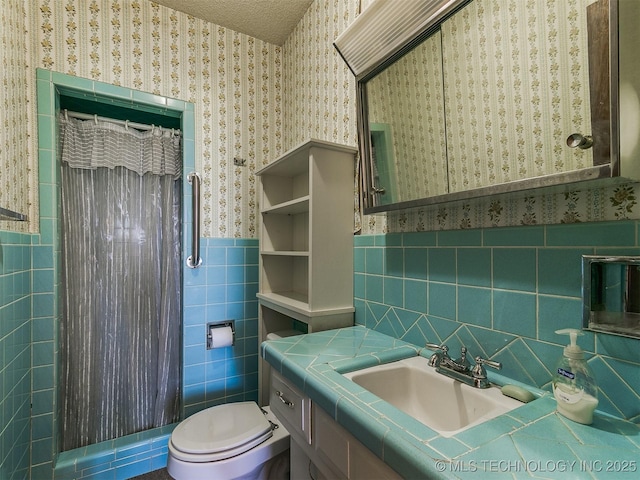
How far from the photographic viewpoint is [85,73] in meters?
1.60

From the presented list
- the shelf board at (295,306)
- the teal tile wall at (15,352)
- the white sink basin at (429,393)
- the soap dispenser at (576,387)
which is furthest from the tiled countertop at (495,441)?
the teal tile wall at (15,352)

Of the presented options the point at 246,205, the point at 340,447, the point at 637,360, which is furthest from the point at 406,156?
the point at 246,205

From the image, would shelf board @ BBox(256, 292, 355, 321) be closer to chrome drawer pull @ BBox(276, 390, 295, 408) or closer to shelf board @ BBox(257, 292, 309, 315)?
shelf board @ BBox(257, 292, 309, 315)

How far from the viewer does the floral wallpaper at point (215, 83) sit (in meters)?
1.17

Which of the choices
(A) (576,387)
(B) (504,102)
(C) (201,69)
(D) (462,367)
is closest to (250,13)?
(C) (201,69)

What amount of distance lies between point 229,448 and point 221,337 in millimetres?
715

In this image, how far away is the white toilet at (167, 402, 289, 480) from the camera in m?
1.18

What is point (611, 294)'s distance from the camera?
65 centimetres

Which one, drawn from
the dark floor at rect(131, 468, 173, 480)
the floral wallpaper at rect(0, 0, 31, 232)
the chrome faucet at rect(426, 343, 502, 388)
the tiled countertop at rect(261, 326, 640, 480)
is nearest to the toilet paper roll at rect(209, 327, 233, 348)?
the dark floor at rect(131, 468, 173, 480)

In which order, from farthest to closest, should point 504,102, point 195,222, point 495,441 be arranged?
point 195,222 → point 504,102 → point 495,441

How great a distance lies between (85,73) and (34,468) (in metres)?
2.02

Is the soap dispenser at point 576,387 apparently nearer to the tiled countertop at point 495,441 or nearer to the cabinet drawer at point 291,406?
the tiled countertop at point 495,441

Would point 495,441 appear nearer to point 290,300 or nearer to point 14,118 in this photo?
point 290,300

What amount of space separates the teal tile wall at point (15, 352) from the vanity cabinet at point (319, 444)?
96 centimetres
